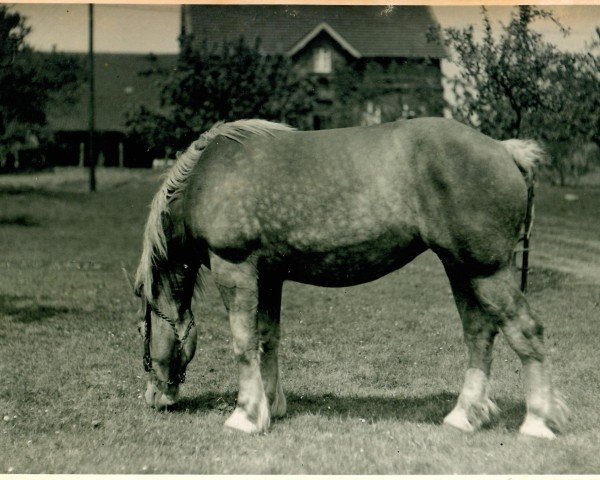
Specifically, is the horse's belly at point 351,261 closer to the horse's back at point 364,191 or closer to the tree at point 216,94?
the horse's back at point 364,191

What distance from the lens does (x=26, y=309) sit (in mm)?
9320

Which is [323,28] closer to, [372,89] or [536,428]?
[372,89]

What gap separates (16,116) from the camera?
37.8ft

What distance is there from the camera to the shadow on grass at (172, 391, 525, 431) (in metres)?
5.61

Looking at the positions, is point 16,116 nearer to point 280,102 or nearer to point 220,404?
point 280,102

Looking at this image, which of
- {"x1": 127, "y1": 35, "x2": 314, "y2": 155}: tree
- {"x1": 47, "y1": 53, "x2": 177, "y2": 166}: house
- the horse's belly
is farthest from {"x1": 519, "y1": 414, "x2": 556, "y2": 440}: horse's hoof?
{"x1": 47, "y1": 53, "x2": 177, "y2": 166}: house

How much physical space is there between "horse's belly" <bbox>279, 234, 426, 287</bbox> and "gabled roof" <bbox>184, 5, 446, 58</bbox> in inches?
272

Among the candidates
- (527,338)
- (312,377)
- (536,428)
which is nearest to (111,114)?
(312,377)

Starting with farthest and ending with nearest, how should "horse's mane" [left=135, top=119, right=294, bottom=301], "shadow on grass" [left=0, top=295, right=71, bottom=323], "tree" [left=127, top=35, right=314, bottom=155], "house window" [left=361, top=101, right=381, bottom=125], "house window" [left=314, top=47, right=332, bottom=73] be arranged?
"house window" [left=314, top=47, right=332, bottom=73] < "house window" [left=361, top=101, right=381, bottom=125] < "tree" [left=127, top=35, right=314, bottom=155] < "shadow on grass" [left=0, top=295, right=71, bottom=323] < "horse's mane" [left=135, top=119, right=294, bottom=301]

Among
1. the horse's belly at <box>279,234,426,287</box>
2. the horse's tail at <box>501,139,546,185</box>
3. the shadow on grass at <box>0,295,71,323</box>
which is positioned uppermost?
the horse's tail at <box>501,139,546,185</box>

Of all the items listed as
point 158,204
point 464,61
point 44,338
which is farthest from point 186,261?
point 464,61

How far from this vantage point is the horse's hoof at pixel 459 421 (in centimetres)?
518

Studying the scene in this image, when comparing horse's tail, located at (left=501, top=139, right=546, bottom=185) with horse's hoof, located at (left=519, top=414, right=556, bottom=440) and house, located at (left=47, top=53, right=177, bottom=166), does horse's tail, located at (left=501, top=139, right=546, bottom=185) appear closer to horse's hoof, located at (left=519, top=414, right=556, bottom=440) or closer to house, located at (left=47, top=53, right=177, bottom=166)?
horse's hoof, located at (left=519, top=414, right=556, bottom=440)

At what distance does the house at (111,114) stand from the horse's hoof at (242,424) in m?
8.95
